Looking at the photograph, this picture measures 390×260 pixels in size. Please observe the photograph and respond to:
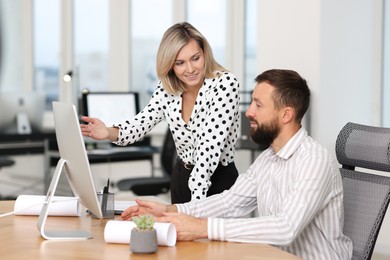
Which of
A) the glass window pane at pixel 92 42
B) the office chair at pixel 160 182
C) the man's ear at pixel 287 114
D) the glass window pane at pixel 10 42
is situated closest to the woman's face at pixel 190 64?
the man's ear at pixel 287 114

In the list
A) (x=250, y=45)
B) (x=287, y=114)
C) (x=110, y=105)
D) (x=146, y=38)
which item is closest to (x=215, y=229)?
(x=287, y=114)

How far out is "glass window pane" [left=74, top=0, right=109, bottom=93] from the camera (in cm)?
804

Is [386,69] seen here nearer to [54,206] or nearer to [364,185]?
[364,185]

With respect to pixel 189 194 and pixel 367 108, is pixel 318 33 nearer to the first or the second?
pixel 367 108

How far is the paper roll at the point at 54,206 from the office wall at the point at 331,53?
1895 mm

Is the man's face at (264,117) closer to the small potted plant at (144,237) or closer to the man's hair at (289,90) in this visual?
the man's hair at (289,90)

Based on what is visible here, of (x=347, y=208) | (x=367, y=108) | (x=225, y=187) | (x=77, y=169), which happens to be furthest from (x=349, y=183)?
(x=367, y=108)

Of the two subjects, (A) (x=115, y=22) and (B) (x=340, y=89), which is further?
(A) (x=115, y=22)

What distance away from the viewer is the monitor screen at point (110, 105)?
20.2ft

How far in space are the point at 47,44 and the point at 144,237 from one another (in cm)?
671

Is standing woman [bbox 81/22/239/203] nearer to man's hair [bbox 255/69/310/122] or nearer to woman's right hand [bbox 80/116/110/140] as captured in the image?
woman's right hand [bbox 80/116/110/140]

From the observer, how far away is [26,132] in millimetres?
7012

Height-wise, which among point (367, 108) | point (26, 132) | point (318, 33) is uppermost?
point (318, 33)

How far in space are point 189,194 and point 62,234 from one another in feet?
3.34
